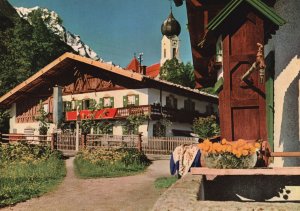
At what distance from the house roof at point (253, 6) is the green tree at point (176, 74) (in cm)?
4706

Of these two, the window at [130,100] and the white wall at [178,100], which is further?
the window at [130,100]

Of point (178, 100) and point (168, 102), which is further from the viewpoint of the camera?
point (178, 100)

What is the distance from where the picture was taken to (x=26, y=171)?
16.6 m

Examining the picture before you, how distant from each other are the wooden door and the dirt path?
3.58 metres

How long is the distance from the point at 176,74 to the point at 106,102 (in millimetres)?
18297

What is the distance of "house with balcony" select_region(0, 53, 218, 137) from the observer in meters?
34.2

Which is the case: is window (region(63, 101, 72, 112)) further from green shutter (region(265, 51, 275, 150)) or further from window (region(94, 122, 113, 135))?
green shutter (region(265, 51, 275, 150))

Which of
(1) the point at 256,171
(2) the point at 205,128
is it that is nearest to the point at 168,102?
(2) the point at 205,128

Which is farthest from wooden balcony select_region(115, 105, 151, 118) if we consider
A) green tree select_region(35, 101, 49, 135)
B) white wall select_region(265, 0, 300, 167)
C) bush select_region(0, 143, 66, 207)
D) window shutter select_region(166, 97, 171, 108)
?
white wall select_region(265, 0, 300, 167)

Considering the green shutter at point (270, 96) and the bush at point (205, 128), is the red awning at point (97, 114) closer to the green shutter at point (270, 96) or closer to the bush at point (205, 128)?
the bush at point (205, 128)

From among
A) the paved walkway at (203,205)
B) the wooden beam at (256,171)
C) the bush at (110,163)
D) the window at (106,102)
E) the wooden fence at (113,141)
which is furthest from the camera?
the window at (106,102)

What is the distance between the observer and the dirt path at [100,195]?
9.57 metres

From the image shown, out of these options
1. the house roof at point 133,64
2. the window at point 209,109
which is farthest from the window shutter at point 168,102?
the house roof at point 133,64

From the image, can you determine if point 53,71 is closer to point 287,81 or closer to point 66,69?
point 66,69
